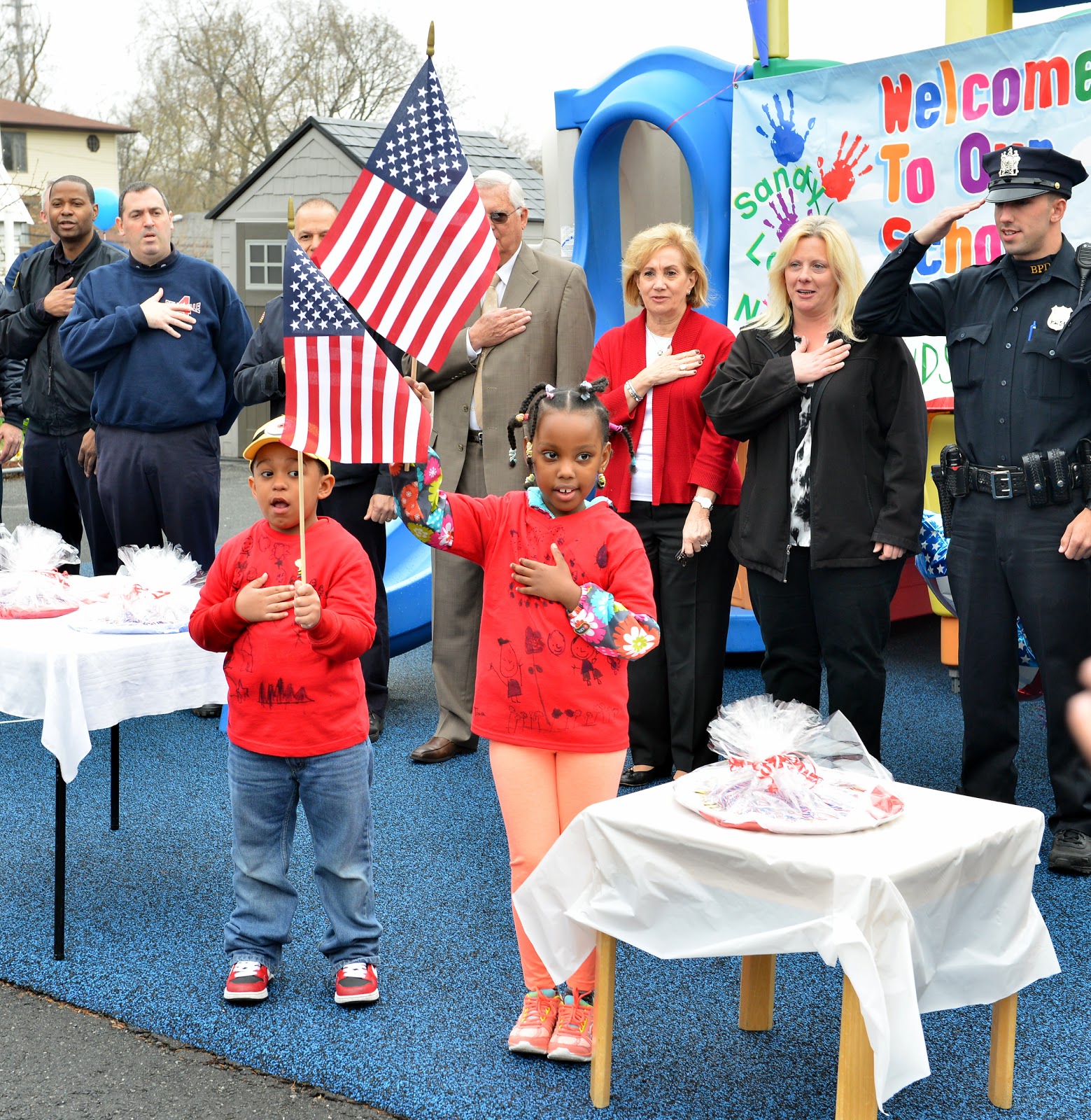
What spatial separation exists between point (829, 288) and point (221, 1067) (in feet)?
9.70

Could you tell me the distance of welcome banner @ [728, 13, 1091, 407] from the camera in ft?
20.3

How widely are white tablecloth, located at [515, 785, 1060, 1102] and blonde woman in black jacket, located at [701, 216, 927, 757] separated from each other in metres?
1.47

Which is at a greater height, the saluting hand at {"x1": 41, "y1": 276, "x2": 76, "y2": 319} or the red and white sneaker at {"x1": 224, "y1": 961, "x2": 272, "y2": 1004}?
the saluting hand at {"x1": 41, "y1": 276, "x2": 76, "y2": 319}

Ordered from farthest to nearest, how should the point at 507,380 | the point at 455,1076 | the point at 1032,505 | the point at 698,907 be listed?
the point at 507,380 → the point at 1032,505 → the point at 455,1076 → the point at 698,907

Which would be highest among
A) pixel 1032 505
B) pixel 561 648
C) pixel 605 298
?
pixel 605 298

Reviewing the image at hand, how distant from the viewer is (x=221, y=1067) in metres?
3.25

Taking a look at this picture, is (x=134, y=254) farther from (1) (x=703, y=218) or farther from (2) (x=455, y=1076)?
(2) (x=455, y=1076)

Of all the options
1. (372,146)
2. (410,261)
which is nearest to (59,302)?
(410,261)

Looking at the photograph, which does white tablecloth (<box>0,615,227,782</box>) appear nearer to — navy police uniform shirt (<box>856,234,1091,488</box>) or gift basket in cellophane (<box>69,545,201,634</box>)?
gift basket in cellophane (<box>69,545,201,634</box>)

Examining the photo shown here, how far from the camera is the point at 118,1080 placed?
3.19 m

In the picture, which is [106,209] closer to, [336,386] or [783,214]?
[783,214]

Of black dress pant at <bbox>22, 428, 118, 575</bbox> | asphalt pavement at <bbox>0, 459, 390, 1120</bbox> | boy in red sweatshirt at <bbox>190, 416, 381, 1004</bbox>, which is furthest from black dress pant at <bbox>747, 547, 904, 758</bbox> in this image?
black dress pant at <bbox>22, 428, 118, 575</bbox>

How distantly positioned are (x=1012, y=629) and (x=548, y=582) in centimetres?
211

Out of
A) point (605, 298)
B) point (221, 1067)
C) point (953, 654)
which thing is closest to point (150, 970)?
point (221, 1067)
